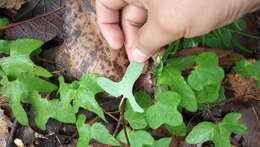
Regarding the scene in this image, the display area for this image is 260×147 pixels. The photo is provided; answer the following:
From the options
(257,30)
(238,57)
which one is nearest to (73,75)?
(238,57)

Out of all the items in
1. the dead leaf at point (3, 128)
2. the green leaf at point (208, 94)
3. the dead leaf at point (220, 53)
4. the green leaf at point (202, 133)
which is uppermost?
the dead leaf at point (220, 53)

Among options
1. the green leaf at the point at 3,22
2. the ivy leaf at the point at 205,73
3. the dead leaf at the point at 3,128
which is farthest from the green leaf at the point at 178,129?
the green leaf at the point at 3,22

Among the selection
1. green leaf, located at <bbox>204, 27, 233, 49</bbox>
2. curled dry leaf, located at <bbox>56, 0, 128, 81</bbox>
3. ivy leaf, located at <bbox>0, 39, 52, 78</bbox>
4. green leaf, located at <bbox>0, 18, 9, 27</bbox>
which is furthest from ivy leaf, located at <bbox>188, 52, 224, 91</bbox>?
green leaf, located at <bbox>0, 18, 9, 27</bbox>

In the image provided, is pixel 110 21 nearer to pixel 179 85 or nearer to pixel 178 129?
pixel 179 85

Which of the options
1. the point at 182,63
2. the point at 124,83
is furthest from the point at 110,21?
the point at 182,63

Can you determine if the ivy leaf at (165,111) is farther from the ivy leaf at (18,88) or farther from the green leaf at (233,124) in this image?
the ivy leaf at (18,88)

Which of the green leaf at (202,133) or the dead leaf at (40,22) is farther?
the dead leaf at (40,22)

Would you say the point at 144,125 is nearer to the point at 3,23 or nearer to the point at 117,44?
the point at 117,44
